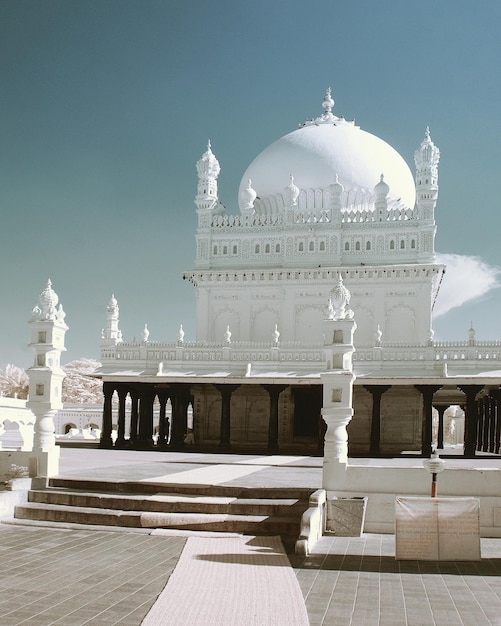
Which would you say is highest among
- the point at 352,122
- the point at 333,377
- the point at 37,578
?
the point at 352,122

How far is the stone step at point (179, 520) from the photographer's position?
11.7 meters

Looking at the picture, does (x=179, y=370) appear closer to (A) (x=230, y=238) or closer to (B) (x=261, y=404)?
(B) (x=261, y=404)

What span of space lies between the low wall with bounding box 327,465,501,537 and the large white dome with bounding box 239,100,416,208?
92.0 feet

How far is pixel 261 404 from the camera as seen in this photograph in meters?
35.4

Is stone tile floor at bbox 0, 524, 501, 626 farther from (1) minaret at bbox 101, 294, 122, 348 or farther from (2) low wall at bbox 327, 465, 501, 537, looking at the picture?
(1) minaret at bbox 101, 294, 122, 348

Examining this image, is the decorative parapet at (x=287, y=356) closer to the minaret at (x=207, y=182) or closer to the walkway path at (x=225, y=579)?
the minaret at (x=207, y=182)

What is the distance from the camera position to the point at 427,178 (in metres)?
37.0

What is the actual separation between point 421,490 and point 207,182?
29.3 metres

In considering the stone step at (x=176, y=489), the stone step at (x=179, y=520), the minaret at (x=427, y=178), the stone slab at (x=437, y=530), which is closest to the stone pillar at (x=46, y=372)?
the stone step at (x=176, y=489)

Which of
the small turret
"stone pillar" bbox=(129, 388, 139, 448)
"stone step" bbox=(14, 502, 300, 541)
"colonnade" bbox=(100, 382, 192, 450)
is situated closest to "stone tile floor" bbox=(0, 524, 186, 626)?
"stone step" bbox=(14, 502, 300, 541)

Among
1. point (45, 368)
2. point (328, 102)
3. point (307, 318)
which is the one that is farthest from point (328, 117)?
point (45, 368)

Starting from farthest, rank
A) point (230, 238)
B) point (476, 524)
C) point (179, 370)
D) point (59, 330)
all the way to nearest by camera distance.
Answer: point (230, 238) < point (179, 370) < point (59, 330) < point (476, 524)

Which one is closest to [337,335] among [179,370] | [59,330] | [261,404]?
[59,330]

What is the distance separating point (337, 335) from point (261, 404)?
21.5 metres
